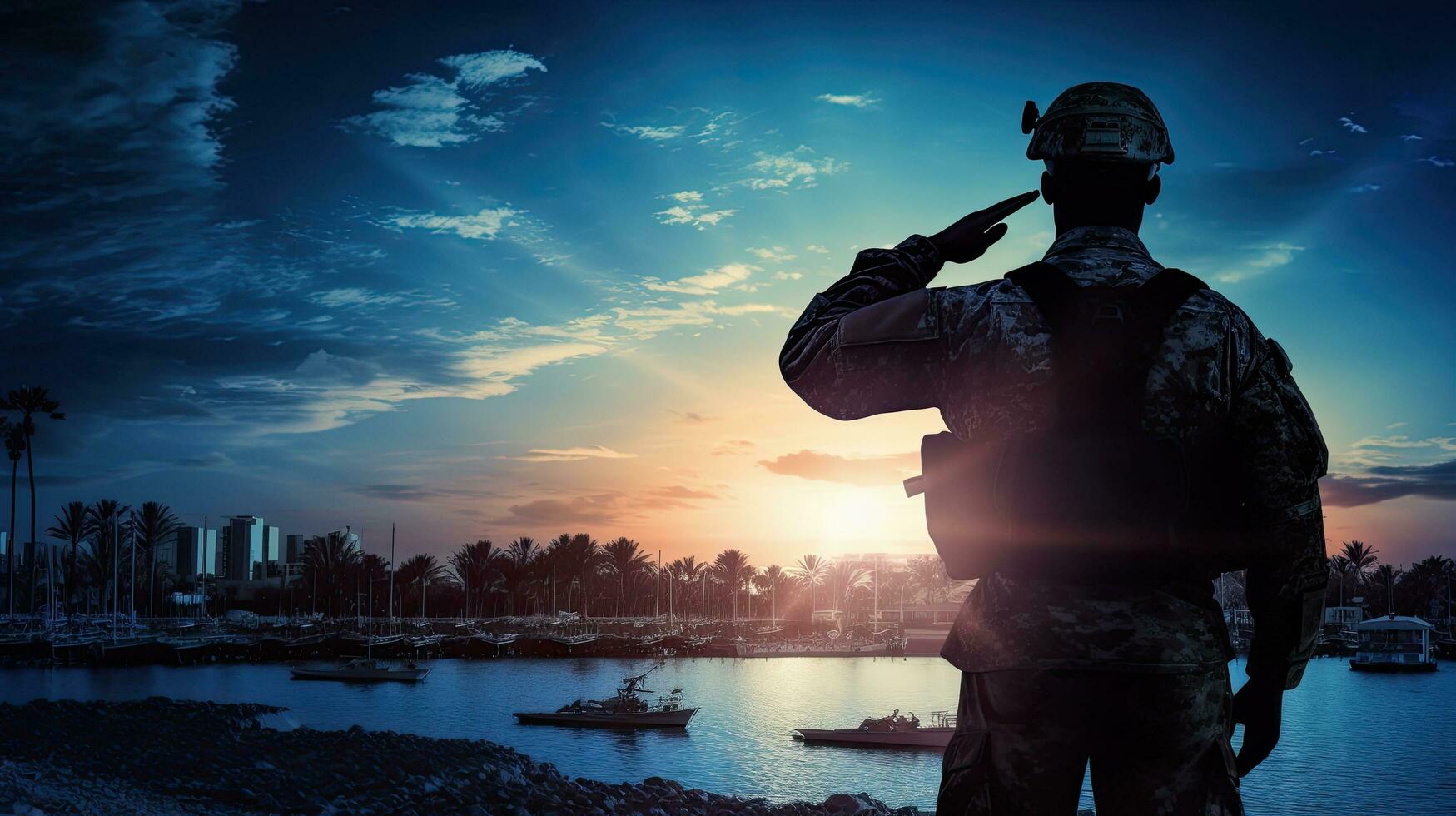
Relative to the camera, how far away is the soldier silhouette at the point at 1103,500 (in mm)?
1904

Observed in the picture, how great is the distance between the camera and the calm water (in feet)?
164

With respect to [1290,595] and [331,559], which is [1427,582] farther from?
[1290,595]

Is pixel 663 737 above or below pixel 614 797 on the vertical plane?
below

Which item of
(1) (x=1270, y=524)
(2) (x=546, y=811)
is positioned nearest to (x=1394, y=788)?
(2) (x=546, y=811)

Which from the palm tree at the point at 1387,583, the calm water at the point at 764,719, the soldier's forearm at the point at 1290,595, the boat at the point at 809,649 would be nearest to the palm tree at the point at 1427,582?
the palm tree at the point at 1387,583

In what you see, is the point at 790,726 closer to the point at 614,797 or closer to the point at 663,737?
the point at 663,737

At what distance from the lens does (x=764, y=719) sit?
7094 cm

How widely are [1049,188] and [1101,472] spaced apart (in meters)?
0.77

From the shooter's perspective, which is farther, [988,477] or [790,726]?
[790,726]

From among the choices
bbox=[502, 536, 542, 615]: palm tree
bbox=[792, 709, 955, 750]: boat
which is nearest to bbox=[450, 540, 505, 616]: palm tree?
bbox=[502, 536, 542, 615]: palm tree

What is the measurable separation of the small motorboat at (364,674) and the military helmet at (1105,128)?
9133cm

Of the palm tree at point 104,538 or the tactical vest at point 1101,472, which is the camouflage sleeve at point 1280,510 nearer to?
the tactical vest at point 1101,472

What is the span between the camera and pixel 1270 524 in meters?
2.03

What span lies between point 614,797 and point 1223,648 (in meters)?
31.5
